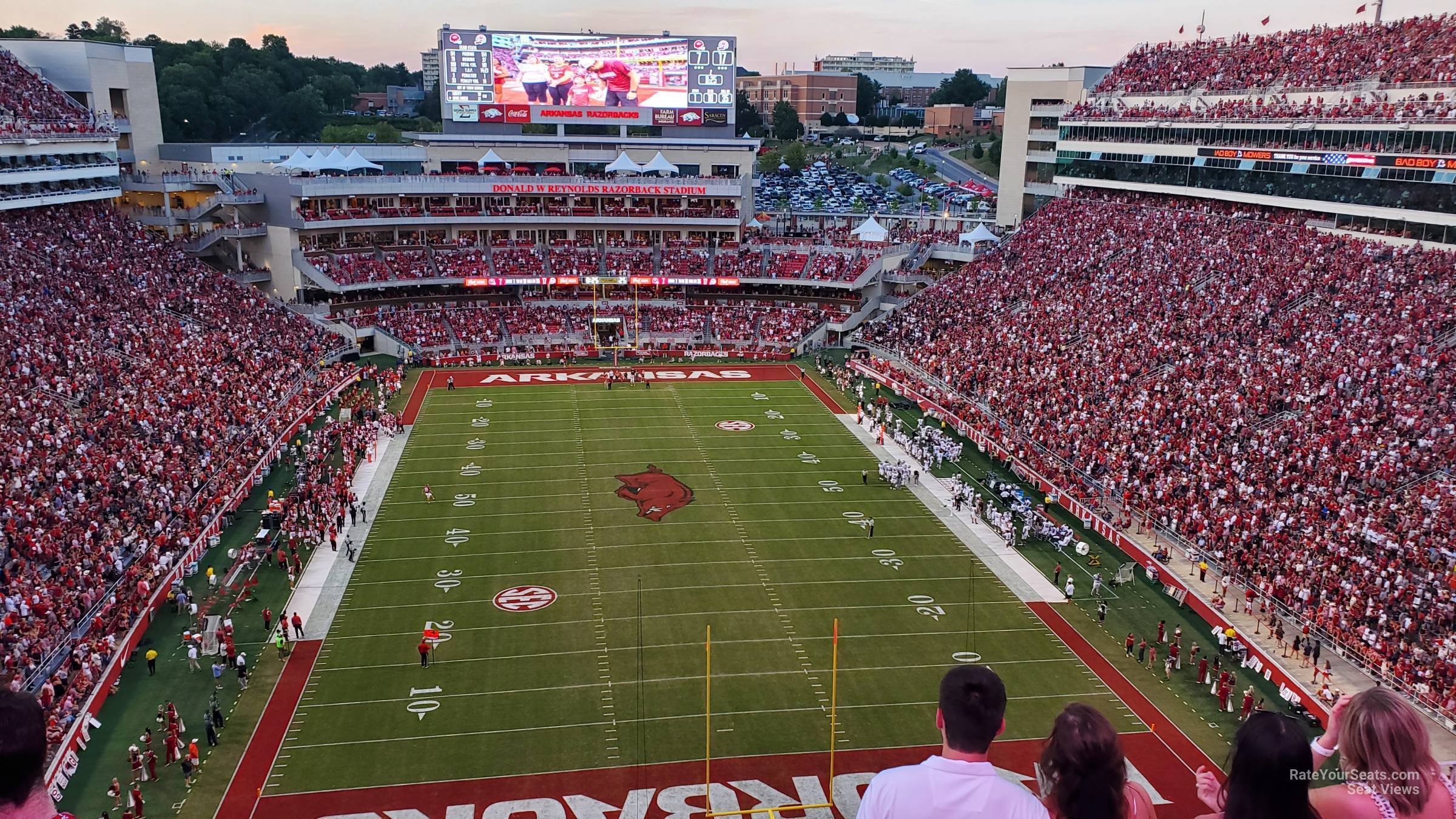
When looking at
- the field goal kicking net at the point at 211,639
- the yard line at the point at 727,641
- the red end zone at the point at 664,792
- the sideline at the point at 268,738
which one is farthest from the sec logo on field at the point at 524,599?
the red end zone at the point at 664,792

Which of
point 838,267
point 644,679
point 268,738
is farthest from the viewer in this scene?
point 838,267

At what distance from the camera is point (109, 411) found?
29.3m

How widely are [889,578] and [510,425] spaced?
58.8 ft

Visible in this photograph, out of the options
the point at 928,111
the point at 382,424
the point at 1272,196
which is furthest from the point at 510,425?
the point at 928,111

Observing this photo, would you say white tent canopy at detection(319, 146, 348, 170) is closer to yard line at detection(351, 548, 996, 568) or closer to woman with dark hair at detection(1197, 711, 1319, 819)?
yard line at detection(351, 548, 996, 568)

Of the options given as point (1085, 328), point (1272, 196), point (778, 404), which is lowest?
point (778, 404)

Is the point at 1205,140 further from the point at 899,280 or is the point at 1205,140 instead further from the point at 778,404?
the point at 778,404

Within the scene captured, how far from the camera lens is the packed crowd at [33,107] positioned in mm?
41906

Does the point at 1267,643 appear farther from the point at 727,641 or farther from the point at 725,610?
the point at 725,610

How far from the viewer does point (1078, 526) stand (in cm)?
2903

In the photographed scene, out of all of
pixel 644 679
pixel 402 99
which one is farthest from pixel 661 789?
pixel 402 99

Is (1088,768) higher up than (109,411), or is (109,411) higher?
(1088,768)

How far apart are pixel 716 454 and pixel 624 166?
2796 cm

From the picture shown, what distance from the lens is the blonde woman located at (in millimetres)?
3652
